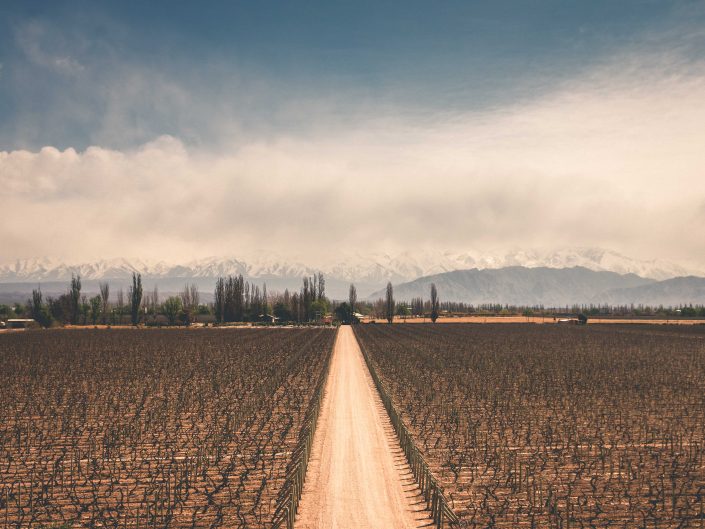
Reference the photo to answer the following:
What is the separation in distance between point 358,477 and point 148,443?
1037 centimetres

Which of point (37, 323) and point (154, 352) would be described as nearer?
point (154, 352)

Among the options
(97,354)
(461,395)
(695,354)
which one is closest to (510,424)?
(461,395)

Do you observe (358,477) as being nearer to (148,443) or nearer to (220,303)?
(148,443)

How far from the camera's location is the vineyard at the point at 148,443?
53.4ft

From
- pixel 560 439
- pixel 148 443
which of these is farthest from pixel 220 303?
pixel 560 439

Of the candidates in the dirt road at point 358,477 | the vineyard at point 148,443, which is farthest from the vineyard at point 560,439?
the vineyard at point 148,443

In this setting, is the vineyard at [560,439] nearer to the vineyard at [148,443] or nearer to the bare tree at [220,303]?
the vineyard at [148,443]

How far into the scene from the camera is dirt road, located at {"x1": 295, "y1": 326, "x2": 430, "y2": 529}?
15.7 m

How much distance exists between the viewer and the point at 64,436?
978 inches

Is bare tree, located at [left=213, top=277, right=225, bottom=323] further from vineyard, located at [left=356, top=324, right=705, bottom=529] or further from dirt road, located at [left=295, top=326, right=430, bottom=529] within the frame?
dirt road, located at [left=295, top=326, right=430, bottom=529]

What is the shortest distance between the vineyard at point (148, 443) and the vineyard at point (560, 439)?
6.70 meters

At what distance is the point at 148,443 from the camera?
2348 centimetres

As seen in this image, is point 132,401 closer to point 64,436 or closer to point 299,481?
point 64,436

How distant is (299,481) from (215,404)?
1547 centimetres
